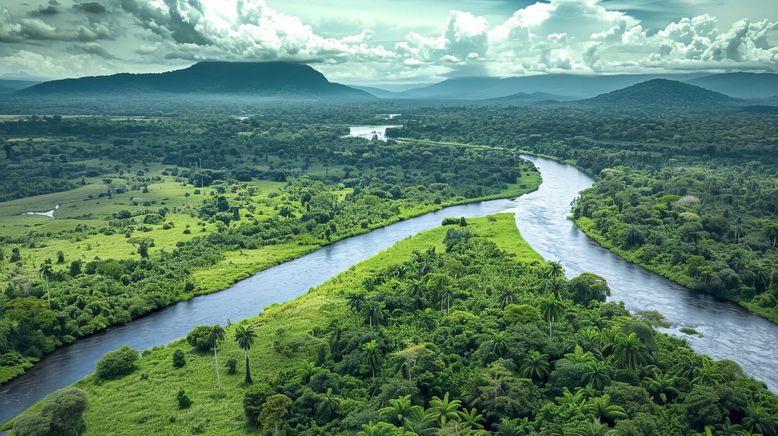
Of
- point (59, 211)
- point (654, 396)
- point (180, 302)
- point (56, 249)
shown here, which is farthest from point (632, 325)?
point (59, 211)

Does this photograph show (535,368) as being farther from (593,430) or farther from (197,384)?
(197,384)

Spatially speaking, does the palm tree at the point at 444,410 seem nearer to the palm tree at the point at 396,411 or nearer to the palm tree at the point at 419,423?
→ the palm tree at the point at 419,423

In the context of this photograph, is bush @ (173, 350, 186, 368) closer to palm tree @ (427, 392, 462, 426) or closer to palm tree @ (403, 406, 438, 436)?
palm tree @ (403, 406, 438, 436)

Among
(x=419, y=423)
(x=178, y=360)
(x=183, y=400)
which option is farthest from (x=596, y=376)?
(x=178, y=360)

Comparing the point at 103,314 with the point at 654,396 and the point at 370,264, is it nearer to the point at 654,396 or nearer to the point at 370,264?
the point at 370,264

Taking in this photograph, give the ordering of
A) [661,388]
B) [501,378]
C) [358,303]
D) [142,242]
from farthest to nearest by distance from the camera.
→ [142,242] < [358,303] < [661,388] < [501,378]

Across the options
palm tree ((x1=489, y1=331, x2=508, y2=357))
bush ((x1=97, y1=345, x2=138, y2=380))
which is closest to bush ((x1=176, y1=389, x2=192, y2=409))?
bush ((x1=97, y1=345, x2=138, y2=380))
